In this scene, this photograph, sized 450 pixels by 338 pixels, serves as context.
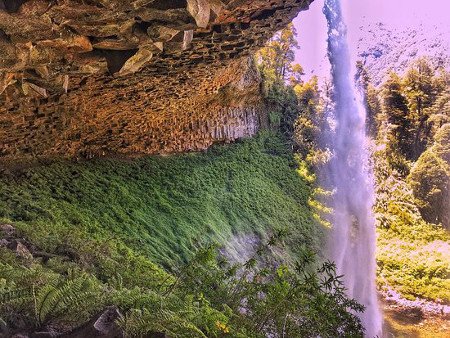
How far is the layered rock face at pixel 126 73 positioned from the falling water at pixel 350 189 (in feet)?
14.5

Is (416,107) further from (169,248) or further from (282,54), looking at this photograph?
(169,248)

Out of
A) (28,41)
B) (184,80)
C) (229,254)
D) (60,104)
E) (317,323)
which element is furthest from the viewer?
(229,254)

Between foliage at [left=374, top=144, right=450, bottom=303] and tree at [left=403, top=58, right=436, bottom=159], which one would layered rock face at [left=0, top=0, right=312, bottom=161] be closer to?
foliage at [left=374, top=144, right=450, bottom=303]

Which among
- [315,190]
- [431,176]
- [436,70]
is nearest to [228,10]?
[315,190]

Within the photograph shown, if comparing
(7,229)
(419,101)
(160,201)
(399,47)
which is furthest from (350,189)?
(7,229)

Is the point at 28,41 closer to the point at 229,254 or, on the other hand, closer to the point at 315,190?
the point at 229,254

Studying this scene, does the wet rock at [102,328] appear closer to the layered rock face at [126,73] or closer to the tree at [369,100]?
the layered rock face at [126,73]

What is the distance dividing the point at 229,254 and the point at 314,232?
4837 mm

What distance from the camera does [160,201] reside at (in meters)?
8.77

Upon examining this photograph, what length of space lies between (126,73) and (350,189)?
1178 centimetres

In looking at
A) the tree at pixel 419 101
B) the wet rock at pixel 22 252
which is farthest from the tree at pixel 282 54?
the wet rock at pixel 22 252

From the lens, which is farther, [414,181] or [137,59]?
[414,181]

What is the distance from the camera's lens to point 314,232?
41.8 ft

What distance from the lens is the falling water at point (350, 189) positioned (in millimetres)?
13141
